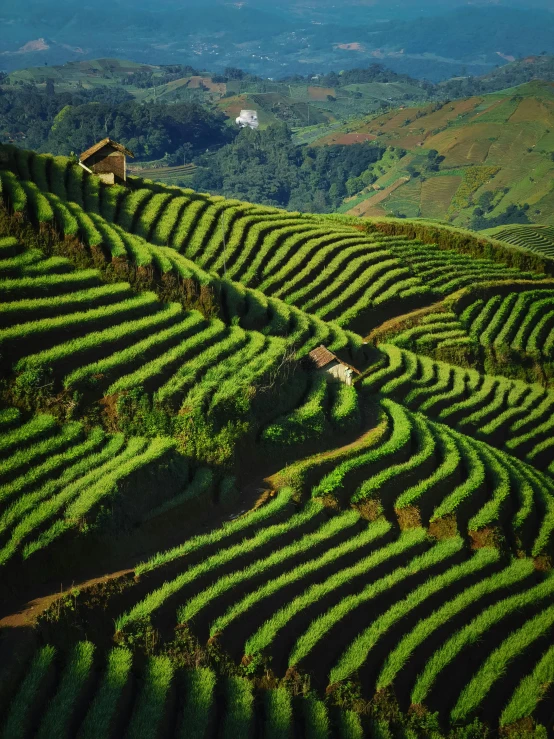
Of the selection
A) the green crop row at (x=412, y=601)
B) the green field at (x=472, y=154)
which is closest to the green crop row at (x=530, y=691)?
the green crop row at (x=412, y=601)

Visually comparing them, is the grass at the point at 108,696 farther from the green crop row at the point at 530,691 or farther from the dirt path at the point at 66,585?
the green crop row at the point at 530,691

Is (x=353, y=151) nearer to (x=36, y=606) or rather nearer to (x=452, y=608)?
(x=452, y=608)

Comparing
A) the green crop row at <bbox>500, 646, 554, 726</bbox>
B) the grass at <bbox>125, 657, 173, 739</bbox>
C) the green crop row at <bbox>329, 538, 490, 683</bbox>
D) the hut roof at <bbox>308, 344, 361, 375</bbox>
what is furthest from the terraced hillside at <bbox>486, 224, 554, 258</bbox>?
the grass at <bbox>125, 657, 173, 739</bbox>

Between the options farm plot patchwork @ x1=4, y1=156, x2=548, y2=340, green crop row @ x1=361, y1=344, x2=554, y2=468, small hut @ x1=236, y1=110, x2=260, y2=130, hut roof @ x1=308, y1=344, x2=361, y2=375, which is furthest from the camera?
small hut @ x1=236, y1=110, x2=260, y2=130

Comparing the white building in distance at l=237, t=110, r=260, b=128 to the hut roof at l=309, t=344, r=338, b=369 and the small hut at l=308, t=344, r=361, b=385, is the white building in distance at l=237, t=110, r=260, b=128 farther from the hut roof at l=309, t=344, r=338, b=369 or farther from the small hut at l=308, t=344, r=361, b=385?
the small hut at l=308, t=344, r=361, b=385

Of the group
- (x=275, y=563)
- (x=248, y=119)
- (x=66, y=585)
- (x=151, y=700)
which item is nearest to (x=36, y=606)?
(x=66, y=585)

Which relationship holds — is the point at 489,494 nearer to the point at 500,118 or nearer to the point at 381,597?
the point at 381,597
